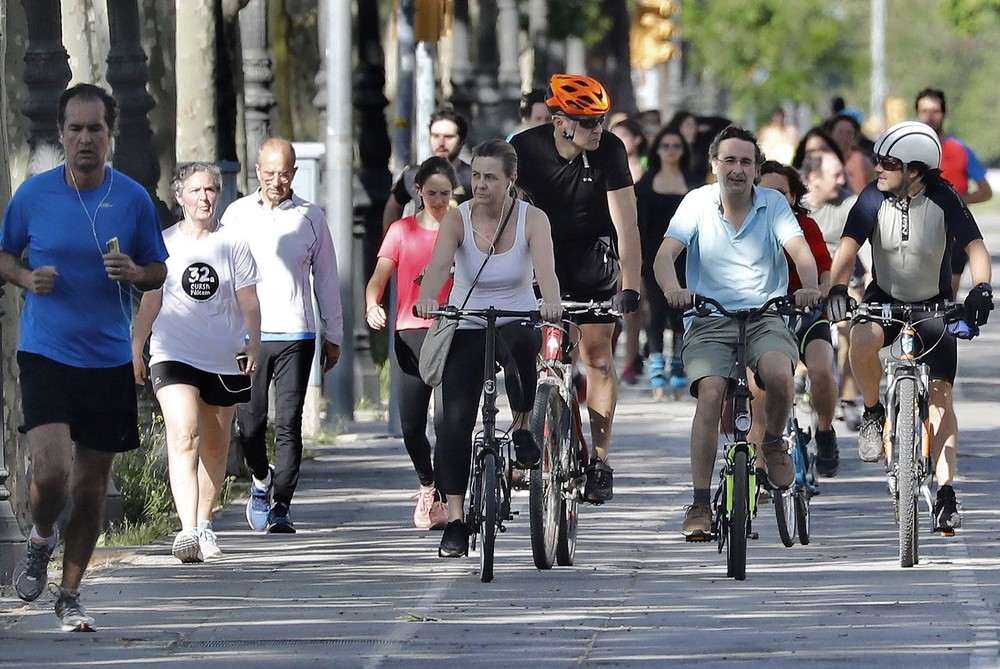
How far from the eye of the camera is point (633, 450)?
661 inches

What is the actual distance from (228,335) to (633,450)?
5235 millimetres

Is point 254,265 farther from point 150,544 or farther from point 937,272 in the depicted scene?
point 937,272

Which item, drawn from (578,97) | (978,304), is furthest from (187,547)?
(978,304)

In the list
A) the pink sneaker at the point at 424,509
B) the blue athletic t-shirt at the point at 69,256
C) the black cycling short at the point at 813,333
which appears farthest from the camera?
the black cycling short at the point at 813,333

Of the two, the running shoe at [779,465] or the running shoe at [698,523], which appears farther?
the running shoe at [779,465]

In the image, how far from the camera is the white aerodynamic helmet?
39.6 feet

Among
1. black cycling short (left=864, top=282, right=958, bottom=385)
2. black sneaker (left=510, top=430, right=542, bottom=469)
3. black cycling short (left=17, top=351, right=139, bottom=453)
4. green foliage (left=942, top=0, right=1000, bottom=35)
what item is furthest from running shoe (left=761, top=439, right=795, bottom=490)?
green foliage (left=942, top=0, right=1000, bottom=35)

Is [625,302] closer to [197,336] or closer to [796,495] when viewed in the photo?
[796,495]

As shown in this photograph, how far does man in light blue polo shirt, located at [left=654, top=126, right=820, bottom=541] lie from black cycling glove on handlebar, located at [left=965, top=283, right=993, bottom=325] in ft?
2.23

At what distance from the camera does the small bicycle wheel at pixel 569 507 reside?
1165cm

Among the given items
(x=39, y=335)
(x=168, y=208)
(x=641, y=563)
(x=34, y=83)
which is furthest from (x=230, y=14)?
(x=39, y=335)

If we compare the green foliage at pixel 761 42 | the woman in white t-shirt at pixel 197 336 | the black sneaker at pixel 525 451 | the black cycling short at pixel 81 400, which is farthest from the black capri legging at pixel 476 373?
the green foliage at pixel 761 42

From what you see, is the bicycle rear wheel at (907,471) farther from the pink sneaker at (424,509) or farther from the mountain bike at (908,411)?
the pink sneaker at (424,509)

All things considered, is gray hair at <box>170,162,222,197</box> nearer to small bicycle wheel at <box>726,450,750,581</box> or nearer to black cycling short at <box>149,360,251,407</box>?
black cycling short at <box>149,360,251,407</box>
